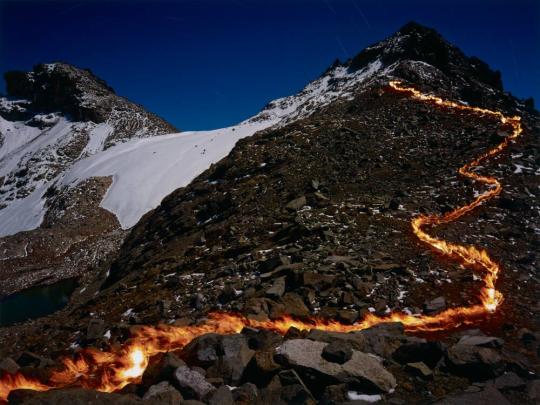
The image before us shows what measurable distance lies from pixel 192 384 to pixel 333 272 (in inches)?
263

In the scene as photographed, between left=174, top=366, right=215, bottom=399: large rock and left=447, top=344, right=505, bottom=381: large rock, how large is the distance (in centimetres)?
479

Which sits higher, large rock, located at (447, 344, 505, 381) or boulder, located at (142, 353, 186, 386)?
large rock, located at (447, 344, 505, 381)

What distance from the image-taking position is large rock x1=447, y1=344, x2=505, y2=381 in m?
7.57

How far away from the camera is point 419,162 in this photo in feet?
79.7

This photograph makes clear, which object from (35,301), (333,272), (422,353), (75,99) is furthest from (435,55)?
(75,99)

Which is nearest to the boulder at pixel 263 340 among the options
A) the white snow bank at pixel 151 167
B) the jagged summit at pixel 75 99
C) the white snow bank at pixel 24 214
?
the white snow bank at pixel 151 167

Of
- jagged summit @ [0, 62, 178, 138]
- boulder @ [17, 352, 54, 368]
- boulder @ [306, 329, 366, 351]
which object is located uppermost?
jagged summit @ [0, 62, 178, 138]

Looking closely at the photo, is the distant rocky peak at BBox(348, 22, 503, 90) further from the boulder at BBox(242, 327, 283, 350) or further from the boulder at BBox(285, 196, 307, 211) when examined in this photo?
the boulder at BBox(242, 327, 283, 350)

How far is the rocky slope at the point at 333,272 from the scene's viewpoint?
749cm

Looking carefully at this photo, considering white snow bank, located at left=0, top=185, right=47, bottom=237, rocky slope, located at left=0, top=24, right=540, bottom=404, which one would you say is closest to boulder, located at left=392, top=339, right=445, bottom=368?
rocky slope, located at left=0, top=24, right=540, bottom=404

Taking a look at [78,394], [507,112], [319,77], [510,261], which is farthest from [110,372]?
[319,77]

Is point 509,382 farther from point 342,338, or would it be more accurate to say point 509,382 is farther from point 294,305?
point 294,305

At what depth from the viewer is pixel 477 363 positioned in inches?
300

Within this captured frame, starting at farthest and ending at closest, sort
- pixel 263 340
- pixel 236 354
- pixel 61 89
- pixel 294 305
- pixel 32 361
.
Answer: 1. pixel 61 89
2. pixel 294 305
3. pixel 32 361
4. pixel 263 340
5. pixel 236 354
